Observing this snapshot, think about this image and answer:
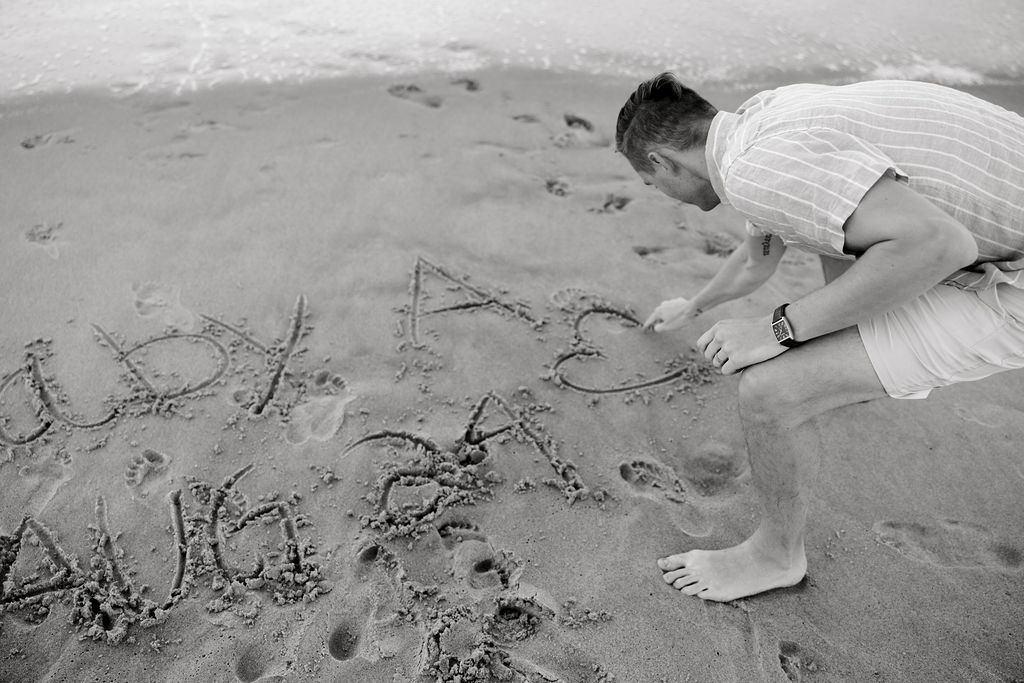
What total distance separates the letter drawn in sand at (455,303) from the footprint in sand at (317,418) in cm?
41

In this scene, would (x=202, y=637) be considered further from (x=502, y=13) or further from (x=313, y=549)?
(x=502, y=13)

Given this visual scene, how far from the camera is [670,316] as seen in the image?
289 centimetres

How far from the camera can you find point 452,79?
14.4 ft

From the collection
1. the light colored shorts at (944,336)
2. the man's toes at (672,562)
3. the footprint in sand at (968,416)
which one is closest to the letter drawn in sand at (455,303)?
the man's toes at (672,562)

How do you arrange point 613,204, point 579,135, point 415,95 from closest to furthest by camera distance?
1. point 613,204
2. point 579,135
3. point 415,95

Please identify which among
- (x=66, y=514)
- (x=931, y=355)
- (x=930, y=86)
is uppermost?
(x=930, y=86)

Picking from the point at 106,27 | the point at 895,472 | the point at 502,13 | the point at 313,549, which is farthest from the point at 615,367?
the point at 106,27

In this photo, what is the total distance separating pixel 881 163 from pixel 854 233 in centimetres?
16

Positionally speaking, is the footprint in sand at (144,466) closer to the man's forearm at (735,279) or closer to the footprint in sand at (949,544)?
the man's forearm at (735,279)

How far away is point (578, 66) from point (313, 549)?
358 centimetres

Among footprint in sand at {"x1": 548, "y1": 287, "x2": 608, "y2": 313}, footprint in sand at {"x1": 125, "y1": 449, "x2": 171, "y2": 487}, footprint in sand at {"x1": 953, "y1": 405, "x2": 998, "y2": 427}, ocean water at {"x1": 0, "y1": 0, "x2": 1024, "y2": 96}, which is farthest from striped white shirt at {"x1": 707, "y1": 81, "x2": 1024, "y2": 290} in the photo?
ocean water at {"x1": 0, "y1": 0, "x2": 1024, "y2": 96}

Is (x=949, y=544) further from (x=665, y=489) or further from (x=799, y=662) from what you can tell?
(x=665, y=489)

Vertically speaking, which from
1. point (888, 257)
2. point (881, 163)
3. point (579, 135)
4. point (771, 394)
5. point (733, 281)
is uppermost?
point (881, 163)

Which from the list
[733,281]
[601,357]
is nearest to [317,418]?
[601,357]
